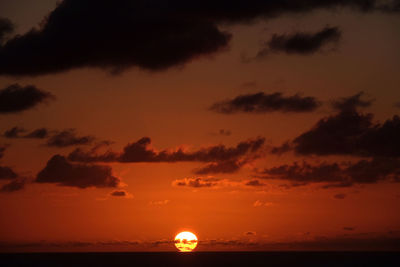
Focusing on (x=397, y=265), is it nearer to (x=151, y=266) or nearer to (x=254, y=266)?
(x=254, y=266)

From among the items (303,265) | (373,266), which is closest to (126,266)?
(303,265)

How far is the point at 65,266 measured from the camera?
4380 inches

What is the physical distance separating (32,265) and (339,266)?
170 feet

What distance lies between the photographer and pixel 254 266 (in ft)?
Result: 360

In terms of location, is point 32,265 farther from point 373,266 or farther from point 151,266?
point 373,266

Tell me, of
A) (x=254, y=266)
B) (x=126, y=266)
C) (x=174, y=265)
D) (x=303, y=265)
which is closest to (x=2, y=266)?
(x=126, y=266)

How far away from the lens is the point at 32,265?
11619 cm

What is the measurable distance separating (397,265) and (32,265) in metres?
61.1

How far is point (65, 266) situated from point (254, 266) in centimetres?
3090

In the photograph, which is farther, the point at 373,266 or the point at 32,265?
the point at 32,265

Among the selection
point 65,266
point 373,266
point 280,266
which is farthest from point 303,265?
point 65,266

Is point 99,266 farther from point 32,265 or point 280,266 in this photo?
point 280,266

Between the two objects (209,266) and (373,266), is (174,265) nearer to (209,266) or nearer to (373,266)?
(209,266)

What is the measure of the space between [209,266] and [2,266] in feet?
108
